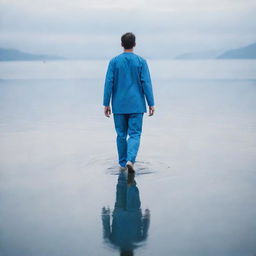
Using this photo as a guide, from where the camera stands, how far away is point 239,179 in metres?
5.91

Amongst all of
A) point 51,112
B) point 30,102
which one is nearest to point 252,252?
point 51,112

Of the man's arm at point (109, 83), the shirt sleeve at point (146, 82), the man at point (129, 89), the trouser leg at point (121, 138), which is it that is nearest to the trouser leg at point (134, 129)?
the man at point (129, 89)

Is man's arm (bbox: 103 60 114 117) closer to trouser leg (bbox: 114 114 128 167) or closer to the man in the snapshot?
the man

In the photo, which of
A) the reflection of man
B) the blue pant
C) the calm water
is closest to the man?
the blue pant

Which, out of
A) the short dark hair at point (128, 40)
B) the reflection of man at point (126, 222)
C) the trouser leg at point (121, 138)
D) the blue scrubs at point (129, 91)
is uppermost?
the short dark hair at point (128, 40)

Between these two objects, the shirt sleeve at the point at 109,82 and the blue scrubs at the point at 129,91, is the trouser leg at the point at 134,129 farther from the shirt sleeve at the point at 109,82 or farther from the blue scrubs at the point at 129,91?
the shirt sleeve at the point at 109,82

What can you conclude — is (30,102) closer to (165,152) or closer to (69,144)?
(69,144)

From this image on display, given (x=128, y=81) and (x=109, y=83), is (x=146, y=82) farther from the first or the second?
(x=109, y=83)

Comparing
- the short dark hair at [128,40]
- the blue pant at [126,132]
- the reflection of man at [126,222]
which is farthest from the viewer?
the blue pant at [126,132]

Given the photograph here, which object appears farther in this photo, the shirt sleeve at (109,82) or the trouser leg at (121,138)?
the trouser leg at (121,138)

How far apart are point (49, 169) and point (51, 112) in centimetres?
625

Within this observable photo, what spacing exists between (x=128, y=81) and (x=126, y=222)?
8.14 feet

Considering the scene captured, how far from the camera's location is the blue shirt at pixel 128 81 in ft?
21.0

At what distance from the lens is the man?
6402 millimetres
